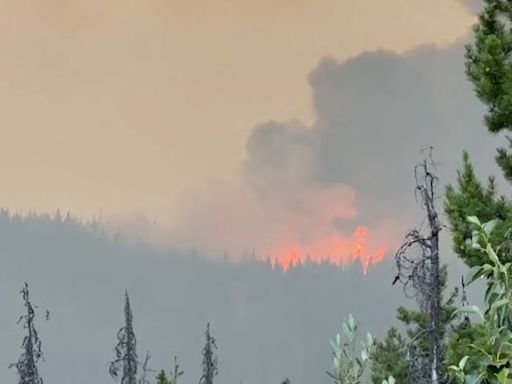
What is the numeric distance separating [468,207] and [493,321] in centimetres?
745

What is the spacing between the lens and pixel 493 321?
10.9 ft

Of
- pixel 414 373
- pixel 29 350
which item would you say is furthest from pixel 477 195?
pixel 29 350

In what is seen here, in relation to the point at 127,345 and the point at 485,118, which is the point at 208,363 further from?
the point at 485,118

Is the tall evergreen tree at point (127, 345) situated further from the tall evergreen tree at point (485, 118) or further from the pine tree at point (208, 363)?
the tall evergreen tree at point (485, 118)

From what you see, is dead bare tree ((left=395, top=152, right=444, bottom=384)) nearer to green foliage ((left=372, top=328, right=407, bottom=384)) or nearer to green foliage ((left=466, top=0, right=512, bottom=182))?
green foliage ((left=466, top=0, right=512, bottom=182))

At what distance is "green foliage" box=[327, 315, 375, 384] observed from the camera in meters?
5.08

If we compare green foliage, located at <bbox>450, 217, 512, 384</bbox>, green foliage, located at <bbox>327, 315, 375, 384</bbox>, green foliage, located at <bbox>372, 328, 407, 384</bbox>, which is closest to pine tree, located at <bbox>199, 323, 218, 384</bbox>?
green foliage, located at <bbox>372, 328, 407, 384</bbox>

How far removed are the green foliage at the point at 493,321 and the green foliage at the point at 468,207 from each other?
6.59 metres

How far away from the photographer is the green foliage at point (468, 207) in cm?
1027

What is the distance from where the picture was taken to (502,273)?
3371 mm

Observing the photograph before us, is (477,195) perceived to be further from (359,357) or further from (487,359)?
(487,359)

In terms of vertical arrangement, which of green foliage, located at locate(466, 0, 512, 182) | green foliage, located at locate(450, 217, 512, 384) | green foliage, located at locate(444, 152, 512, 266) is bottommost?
green foliage, located at locate(450, 217, 512, 384)

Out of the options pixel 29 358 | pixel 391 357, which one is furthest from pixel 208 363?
pixel 29 358

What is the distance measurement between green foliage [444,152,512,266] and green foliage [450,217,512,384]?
6.59 meters
